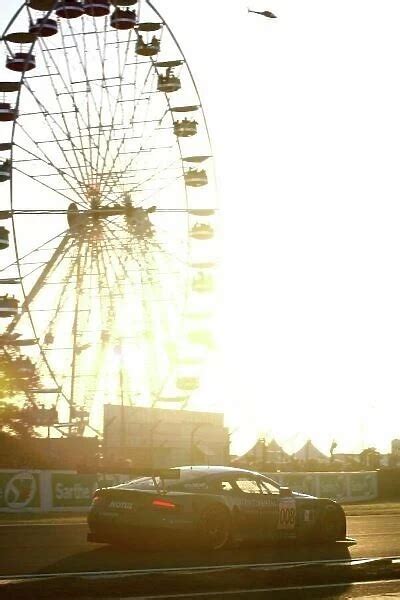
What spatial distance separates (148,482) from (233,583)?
4710mm

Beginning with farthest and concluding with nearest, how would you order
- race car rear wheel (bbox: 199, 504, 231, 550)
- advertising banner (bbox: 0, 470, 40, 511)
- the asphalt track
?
advertising banner (bbox: 0, 470, 40, 511) < race car rear wheel (bbox: 199, 504, 231, 550) < the asphalt track

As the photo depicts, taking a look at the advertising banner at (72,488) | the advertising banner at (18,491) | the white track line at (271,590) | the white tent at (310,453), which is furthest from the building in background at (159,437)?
the white track line at (271,590)

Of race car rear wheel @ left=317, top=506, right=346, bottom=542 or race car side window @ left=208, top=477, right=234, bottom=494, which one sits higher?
race car side window @ left=208, top=477, right=234, bottom=494

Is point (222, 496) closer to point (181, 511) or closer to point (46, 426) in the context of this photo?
point (181, 511)

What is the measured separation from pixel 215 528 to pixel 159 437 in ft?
142

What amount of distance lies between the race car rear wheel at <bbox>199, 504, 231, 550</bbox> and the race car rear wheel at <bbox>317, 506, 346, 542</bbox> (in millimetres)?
2193

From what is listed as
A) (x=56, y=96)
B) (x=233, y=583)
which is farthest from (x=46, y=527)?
(x=56, y=96)

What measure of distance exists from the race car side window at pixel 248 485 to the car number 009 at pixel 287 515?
43cm

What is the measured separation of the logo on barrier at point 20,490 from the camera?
3058cm

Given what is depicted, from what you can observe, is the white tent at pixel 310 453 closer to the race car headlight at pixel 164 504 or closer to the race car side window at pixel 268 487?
the race car side window at pixel 268 487

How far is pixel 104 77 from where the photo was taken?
4619cm

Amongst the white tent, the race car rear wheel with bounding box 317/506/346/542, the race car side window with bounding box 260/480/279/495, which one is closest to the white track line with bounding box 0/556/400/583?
the race car side window with bounding box 260/480/279/495

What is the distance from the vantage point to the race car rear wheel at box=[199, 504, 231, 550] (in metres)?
16.3

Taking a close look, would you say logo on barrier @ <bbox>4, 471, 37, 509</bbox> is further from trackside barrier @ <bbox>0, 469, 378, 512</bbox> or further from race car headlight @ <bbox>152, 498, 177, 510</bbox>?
race car headlight @ <bbox>152, 498, 177, 510</bbox>
